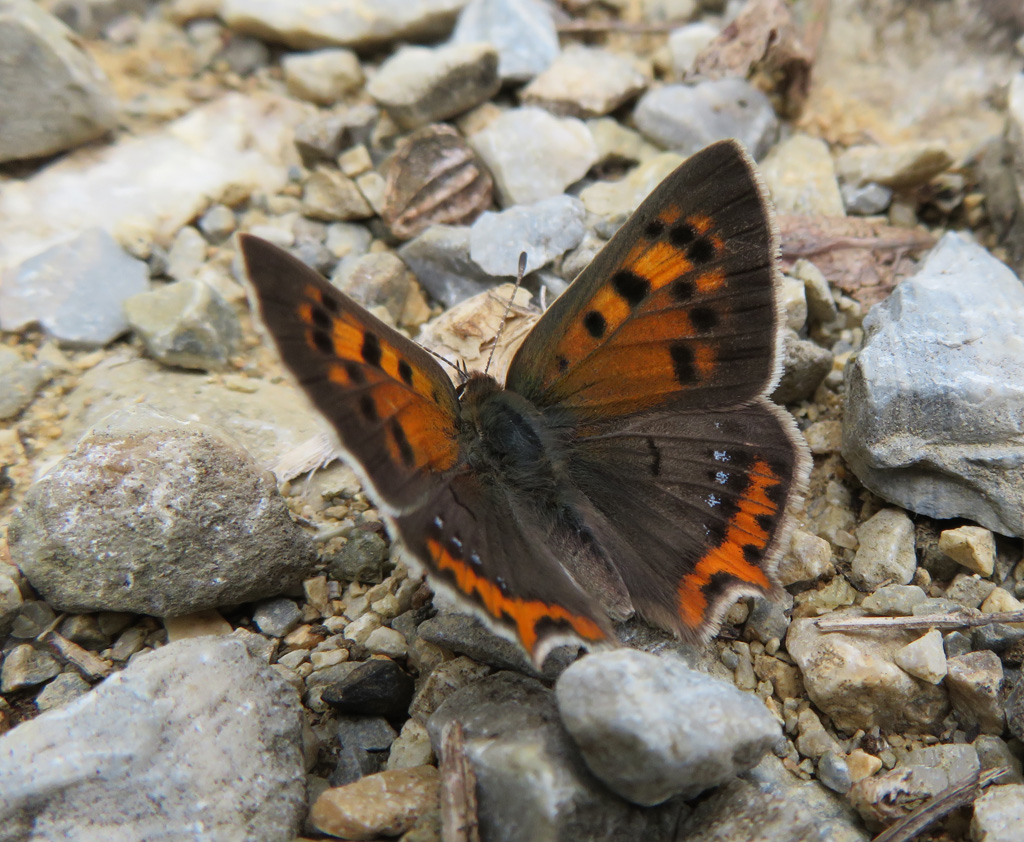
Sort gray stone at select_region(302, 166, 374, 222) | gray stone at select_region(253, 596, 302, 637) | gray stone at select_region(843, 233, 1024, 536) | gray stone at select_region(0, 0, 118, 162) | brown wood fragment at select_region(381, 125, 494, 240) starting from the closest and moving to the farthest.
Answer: gray stone at select_region(843, 233, 1024, 536), gray stone at select_region(253, 596, 302, 637), gray stone at select_region(0, 0, 118, 162), brown wood fragment at select_region(381, 125, 494, 240), gray stone at select_region(302, 166, 374, 222)

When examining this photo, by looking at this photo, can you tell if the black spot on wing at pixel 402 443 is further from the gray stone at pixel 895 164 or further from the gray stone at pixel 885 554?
the gray stone at pixel 895 164

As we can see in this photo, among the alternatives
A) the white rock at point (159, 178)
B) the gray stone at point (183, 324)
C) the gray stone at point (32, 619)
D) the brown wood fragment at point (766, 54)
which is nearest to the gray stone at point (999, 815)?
the gray stone at point (32, 619)

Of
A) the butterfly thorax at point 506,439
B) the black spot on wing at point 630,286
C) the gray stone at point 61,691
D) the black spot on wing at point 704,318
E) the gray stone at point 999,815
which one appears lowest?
the gray stone at point 61,691

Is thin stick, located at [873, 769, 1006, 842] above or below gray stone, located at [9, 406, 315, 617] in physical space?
below

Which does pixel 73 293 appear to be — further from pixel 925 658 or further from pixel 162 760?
pixel 925 658

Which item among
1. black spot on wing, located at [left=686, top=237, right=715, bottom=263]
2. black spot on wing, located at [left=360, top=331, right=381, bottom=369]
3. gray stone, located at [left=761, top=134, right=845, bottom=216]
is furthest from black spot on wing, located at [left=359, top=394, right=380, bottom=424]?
gray stone, located at [left=761, top=134, right=845, bottom=216]

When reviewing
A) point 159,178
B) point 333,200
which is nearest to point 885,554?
point 333,200

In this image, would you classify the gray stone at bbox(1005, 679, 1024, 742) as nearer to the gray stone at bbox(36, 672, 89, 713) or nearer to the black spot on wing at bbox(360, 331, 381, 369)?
the black spot on wing at bbox(360, 331, 381, 369)

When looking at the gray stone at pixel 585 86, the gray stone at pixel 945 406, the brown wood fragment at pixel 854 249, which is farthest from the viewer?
the gray stone at pixel 585 86
